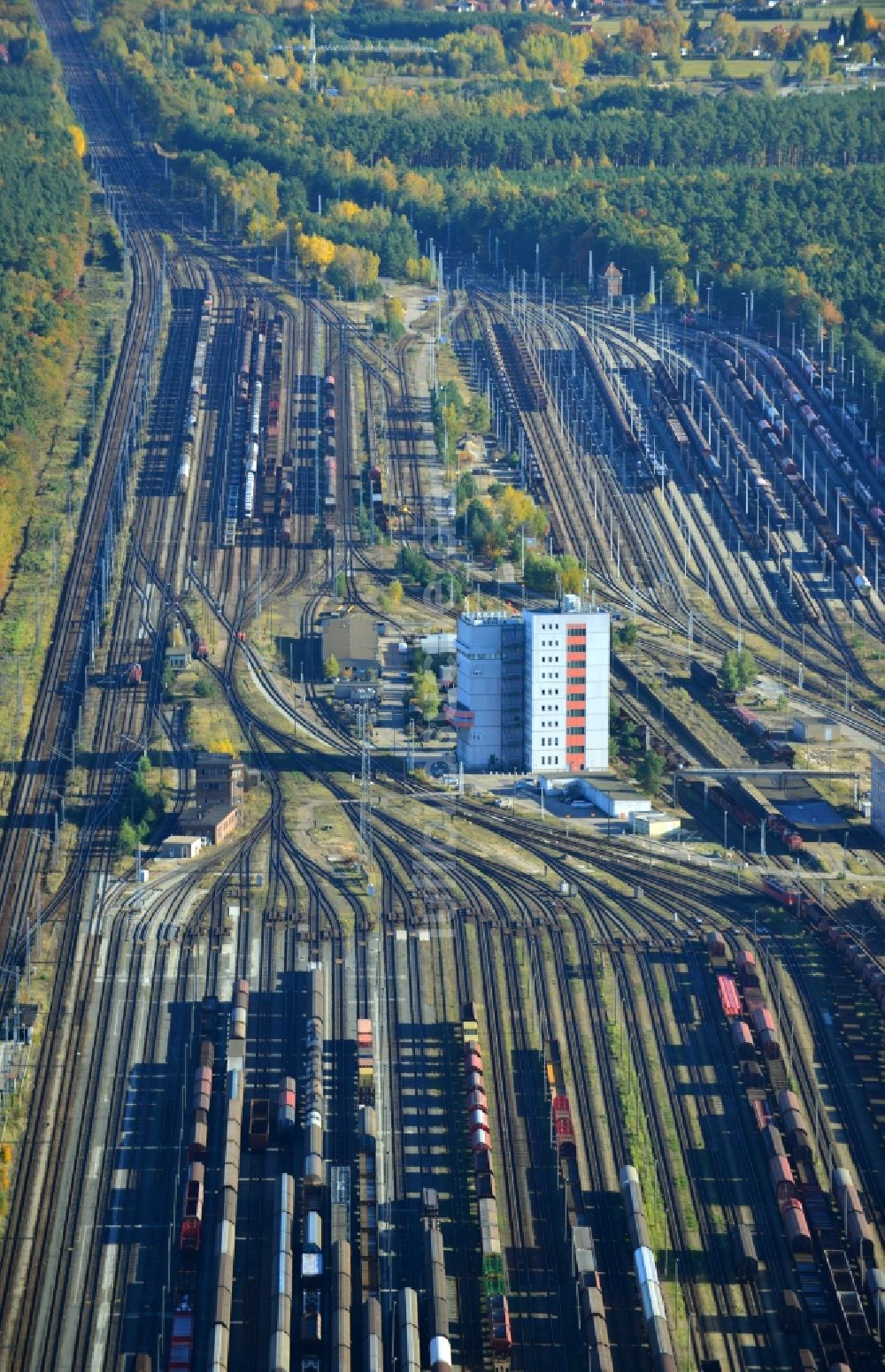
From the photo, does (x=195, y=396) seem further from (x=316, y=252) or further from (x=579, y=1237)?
(x=579, y=1237)

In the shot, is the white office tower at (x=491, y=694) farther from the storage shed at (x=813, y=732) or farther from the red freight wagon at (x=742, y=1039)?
the red freight wagon at (x=742, y=1039)

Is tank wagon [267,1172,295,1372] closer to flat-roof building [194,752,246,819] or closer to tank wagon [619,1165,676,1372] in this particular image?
tank wagon [619,1165,676,1372]

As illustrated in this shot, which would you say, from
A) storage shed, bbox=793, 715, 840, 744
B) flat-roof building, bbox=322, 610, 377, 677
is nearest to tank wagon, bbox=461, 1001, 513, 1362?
storage shed, bbox=793, 715, 840, 744

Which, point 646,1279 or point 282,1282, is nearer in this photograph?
point 282,1282

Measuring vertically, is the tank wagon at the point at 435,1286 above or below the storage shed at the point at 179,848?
below

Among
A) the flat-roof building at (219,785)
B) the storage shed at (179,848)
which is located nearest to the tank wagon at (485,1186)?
the storage shed at (179,848)

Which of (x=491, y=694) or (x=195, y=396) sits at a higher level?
(x=195, y=396)

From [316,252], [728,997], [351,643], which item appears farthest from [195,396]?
[728,997]
